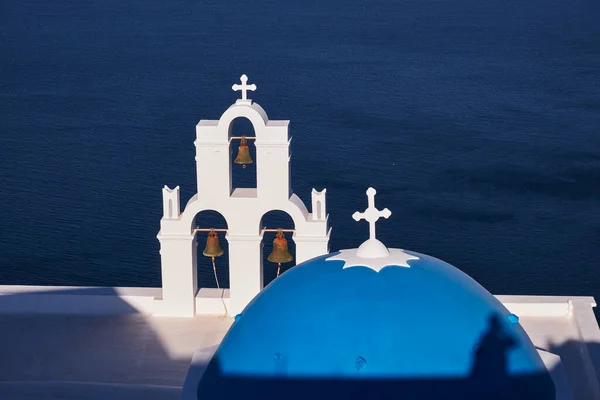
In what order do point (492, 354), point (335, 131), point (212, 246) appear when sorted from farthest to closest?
point (335, 131) < point (212, 246) < point (492, 354)

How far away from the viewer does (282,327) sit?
8.45 meters

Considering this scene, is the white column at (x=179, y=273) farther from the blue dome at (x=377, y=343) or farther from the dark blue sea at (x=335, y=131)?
the dark blue sea at (x=335, y=131)

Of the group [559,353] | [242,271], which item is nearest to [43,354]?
[242,271]

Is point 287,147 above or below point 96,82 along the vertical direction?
below

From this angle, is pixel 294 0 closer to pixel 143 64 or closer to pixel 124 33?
pixel 124 33

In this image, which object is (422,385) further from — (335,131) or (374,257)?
(335,131)

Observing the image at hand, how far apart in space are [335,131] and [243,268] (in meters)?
26.2

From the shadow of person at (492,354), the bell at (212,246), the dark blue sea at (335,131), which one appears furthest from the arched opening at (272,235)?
the shadow of person at (492,354)

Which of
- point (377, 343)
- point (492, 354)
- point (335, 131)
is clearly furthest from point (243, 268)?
point (335, 131)

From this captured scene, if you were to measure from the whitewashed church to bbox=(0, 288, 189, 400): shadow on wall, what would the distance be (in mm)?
17

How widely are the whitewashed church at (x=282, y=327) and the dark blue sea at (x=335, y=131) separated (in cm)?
1275

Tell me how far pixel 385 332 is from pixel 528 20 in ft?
192

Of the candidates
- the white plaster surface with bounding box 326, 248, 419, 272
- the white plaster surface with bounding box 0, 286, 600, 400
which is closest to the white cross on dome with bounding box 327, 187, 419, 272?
the white plaster surface with bounding box 326, 248, 419, 272

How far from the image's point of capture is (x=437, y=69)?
1939 inches
